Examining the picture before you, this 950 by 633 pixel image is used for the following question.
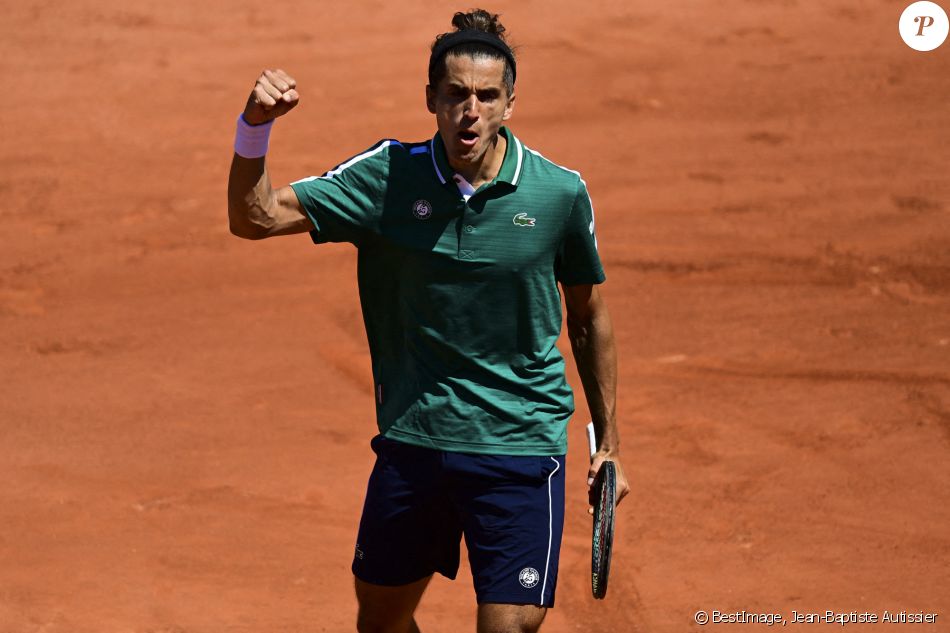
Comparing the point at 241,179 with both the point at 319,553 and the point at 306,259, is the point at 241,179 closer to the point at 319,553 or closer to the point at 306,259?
the point at 319,553

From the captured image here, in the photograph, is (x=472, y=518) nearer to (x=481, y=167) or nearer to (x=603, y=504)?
(x=603, y=504)

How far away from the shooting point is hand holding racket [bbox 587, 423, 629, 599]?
4.61 metres

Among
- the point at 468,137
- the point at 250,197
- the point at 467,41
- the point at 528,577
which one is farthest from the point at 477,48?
the point at 528,577

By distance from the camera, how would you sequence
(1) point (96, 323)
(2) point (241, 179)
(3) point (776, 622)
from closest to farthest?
1. (2) point (241, 179)
2. (3) point (776, 622)
3. (1) point (96, 323)

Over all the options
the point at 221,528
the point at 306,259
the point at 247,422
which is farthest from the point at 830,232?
the point at 221,528

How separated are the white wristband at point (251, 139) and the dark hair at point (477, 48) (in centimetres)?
60

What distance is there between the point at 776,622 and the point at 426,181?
9.54 feet

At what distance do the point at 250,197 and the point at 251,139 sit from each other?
177 mm

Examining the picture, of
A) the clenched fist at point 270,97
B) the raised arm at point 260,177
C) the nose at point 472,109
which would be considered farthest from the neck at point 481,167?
the clenched fist at point 270,97

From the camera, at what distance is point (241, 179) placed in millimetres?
4098

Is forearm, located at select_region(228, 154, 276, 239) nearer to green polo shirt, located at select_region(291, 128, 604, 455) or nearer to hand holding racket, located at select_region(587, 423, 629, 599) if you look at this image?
green polo shirt, located at select_region(291, 128, 604, 455)

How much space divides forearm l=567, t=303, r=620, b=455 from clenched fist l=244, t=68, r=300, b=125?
130 centimetres

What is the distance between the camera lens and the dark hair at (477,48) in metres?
4.36

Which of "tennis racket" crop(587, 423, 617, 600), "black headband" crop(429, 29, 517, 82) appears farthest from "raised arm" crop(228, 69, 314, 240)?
"tennis racket" crop(587, 423, 617, 600)
